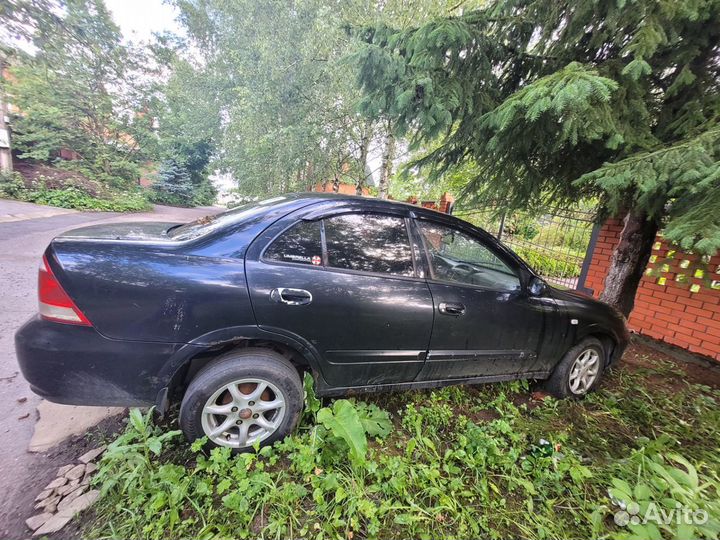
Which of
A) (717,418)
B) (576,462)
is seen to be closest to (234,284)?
(576,462)

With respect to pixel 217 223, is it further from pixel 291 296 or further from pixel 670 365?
pixel 670 365

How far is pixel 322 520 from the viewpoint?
1578 mm

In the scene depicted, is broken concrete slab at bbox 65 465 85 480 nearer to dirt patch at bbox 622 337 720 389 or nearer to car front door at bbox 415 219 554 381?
car front door at bbox 415 219 554 381

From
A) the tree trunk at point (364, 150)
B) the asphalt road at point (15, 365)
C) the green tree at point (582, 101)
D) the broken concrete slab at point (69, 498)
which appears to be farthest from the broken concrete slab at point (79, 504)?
the tree trunk at point (364, 150)

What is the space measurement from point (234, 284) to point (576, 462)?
2456 millimetres

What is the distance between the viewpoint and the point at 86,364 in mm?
1611

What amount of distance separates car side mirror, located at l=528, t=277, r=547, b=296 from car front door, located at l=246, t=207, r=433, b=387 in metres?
1.00

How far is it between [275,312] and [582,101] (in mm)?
2520

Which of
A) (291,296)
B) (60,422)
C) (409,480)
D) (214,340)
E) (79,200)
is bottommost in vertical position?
(60,422)

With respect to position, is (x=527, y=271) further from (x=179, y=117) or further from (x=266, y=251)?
(x=179, y=117)

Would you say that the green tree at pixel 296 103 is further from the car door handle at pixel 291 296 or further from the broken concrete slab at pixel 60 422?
the broken concrete slab at pixel 60 422

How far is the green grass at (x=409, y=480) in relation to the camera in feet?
5.05

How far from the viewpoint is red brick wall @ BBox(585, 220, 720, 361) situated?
3594 millimetres

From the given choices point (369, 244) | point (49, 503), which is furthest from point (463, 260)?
point (49, 503)
